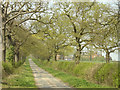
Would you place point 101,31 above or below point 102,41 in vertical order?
above

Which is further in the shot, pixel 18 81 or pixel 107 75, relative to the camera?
pixel 18 81

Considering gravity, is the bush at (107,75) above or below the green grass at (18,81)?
above

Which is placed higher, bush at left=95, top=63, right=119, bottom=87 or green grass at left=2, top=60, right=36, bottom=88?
bush at left=95, top=63, right=119, bottom=87

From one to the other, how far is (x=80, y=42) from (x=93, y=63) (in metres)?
5.82

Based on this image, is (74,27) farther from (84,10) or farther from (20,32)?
(20,32)

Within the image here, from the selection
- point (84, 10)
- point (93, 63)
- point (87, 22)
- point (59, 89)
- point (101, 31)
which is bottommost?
point (59, 89)

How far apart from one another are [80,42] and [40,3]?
362 inches

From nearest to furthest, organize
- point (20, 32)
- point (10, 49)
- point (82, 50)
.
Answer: point (82, 50), point (20, 32), point (10, 49)

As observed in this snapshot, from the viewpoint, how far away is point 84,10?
56.1ft

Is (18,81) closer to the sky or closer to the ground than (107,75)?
closer to the ground

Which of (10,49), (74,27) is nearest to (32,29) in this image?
(10,49)

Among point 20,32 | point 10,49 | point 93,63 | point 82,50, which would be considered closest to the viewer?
point 93,63

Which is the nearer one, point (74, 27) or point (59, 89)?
point (59, 89)

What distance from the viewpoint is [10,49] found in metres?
22.9
